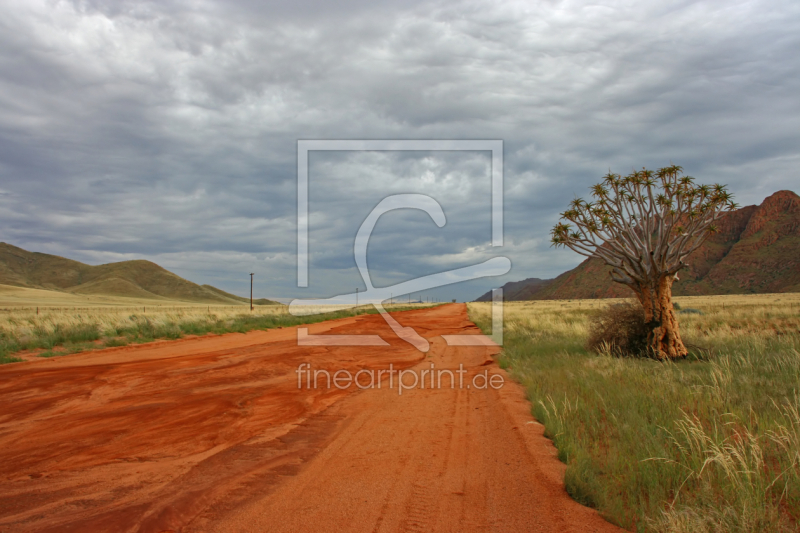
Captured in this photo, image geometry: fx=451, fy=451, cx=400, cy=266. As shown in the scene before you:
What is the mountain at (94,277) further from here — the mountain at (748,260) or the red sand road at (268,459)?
the red sand road at (268,459)

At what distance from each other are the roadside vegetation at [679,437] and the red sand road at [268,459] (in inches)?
16.3

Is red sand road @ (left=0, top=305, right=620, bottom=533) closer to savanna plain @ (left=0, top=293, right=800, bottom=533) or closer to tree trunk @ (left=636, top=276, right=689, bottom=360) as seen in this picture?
savanna plain @ (left=0, top=293, right=800, bottom=533)

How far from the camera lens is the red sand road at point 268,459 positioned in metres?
4.05

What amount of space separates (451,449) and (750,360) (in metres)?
8.24

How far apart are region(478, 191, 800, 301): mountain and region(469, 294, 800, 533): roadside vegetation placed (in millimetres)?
91956

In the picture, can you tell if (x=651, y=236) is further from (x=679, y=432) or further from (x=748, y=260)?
(x=748, y=260)

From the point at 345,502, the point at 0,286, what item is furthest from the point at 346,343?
the point at 0,286

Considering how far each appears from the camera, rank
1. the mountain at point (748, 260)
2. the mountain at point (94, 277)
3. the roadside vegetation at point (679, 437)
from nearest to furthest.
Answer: the roadside vegetation at point (679, 437) → the mountain at point (748, 260) → the mountain at point (94, 277)

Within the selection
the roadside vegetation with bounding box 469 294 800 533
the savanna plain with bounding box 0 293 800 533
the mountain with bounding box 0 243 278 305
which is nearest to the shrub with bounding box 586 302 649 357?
the savanna plain with bounding box 0 293 800 533

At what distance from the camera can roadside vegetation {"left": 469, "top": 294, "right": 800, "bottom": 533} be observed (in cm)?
391

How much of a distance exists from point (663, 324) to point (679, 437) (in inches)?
273

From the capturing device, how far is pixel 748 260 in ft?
356

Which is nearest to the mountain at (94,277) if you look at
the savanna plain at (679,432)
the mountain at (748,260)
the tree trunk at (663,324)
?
the mountain at (748,260)

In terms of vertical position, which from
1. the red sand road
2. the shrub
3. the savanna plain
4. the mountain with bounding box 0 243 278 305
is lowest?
the red sand road
